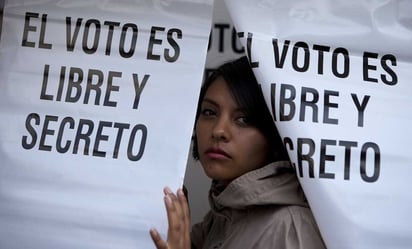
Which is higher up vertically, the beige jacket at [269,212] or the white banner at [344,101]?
the white banner at [344,101]

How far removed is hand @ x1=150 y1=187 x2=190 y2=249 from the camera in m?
1.47

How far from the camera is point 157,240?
1.47 metres

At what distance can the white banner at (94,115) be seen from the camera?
1511 millimetres

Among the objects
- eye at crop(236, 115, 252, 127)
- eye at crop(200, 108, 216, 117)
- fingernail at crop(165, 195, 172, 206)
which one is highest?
eye at crop(200, 108, 216, 117)

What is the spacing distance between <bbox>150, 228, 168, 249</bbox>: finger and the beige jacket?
0.85 feet

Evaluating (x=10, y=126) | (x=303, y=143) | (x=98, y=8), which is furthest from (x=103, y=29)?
(x=303, y=143)

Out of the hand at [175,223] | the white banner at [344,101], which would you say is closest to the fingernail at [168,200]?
the hand at [175,223]

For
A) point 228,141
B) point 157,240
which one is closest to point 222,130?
point 228,141

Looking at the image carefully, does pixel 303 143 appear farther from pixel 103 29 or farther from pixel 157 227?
pixel 103 29

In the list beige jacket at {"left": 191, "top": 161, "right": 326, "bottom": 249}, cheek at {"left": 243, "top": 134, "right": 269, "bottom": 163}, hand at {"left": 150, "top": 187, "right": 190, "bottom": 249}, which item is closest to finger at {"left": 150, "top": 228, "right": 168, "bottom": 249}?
hand at {"left": 150, "top": 187, "right": 190, "bottom": 249}

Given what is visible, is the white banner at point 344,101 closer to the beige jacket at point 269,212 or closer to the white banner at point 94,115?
the beige jacket at point 269,212

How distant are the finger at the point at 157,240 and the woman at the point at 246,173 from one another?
5 cm

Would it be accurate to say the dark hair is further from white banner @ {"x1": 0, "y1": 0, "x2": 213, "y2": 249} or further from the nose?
white banner @ {"x1": 0, "y1": 0, "x2": 213, "y2": 249}

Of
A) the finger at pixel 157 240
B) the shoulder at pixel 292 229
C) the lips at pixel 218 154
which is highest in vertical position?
the lips at pixel 218 154
